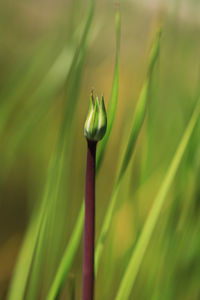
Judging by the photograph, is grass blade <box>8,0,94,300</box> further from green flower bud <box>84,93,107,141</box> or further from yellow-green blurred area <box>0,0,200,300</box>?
green flower bud <box>84,93,107,141</box>

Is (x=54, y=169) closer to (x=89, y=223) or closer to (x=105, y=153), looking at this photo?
(x=89, y=223)

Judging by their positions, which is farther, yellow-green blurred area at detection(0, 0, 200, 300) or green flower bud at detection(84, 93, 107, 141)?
yellow-green blurred area at detection(0, 0, 200, 300)

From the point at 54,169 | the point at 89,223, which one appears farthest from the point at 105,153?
the point at 89,223

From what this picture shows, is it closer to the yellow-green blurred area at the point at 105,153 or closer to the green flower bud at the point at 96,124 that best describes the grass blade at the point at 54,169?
the yellow-green blurred area at the point at 105,153

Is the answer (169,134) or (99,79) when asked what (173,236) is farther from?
(99,79)

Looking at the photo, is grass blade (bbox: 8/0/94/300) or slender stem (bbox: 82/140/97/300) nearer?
slender stem (bbox: 82/140/97/300)

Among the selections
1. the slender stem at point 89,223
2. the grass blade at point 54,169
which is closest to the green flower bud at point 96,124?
the slender stem at point 89,223

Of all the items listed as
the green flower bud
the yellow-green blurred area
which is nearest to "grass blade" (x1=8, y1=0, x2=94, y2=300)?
the yellow-green blurred area

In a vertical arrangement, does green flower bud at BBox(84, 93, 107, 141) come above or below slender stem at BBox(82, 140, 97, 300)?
above
